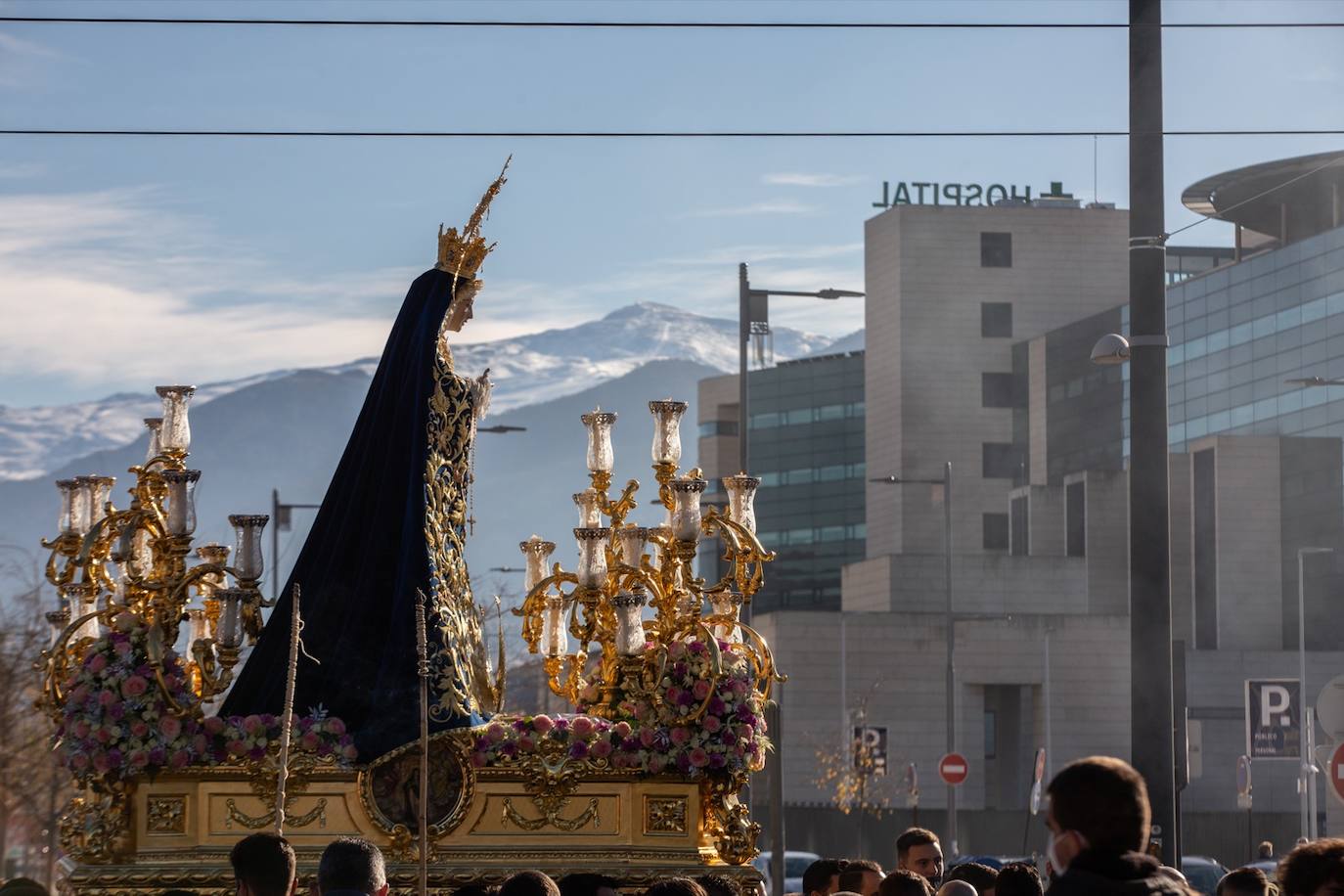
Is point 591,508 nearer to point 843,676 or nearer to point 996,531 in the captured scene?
point 843,676

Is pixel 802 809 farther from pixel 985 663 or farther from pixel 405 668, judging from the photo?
pixel 405 668

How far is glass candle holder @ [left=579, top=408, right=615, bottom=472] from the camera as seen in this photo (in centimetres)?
1794

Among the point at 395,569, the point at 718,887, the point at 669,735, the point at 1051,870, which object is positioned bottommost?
the point at 718,887

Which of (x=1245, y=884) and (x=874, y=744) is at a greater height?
(x=1245, y=884)

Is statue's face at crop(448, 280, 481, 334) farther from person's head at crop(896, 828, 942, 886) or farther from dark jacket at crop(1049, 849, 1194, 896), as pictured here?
dark jacket at crop(1049, 849, 1194, 896)

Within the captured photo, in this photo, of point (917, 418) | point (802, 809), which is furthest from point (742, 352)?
point (917, 418)

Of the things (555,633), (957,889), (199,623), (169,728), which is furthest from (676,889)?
(199,623)

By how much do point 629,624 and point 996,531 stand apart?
284ft

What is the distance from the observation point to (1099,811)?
6637 millimetres

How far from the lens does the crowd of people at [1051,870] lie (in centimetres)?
662

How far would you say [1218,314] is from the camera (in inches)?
3460

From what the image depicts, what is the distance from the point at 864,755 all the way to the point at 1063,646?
27.8 meters

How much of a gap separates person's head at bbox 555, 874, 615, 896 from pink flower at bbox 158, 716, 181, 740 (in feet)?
18.9

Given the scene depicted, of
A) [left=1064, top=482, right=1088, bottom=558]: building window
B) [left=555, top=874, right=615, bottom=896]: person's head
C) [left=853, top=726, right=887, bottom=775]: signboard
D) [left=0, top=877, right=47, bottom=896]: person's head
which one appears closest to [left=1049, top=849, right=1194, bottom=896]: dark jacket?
[left=555, top=874, right=615, bottom=896]: person's head
